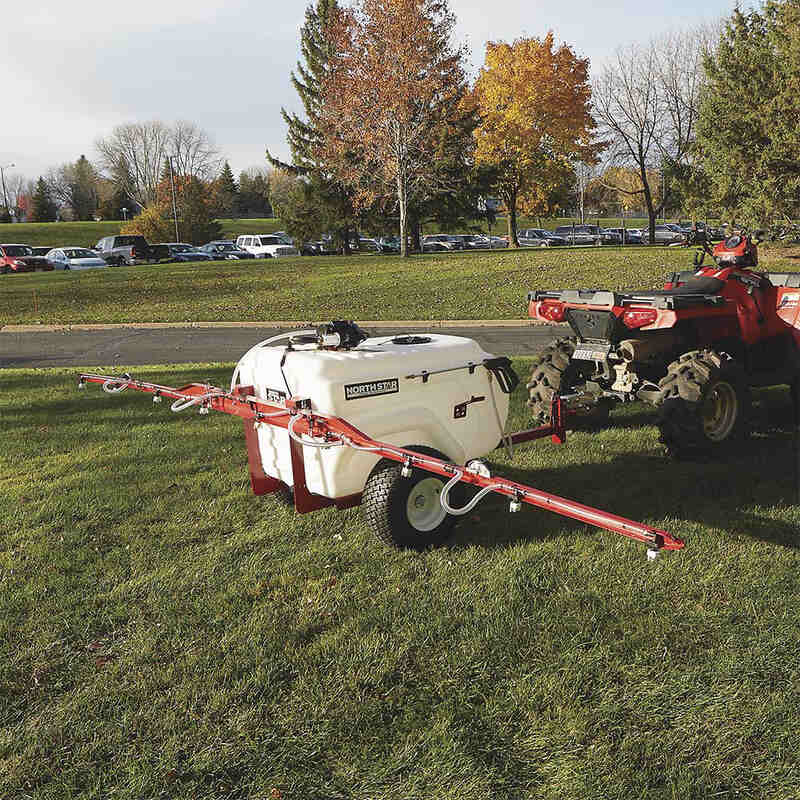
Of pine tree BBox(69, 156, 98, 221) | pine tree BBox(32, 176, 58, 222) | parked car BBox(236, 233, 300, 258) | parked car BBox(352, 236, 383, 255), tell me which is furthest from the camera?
pine tree BBox(69, 156, 98, 221)

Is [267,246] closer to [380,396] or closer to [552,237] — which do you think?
[552,237]

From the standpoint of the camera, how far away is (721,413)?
642cm

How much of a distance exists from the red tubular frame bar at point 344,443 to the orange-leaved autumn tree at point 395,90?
84.0ft

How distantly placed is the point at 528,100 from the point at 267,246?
73.2 ft

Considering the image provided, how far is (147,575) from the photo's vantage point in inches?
165

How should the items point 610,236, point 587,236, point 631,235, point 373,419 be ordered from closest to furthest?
point 373,419, point 587,236, point 610,236, point 631,235

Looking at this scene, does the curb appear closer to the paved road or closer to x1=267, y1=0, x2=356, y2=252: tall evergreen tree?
the paved road

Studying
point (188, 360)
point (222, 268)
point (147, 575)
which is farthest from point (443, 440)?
point (222, 268)

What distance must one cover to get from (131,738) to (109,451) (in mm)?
3961

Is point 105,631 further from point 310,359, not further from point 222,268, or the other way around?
point 222,268

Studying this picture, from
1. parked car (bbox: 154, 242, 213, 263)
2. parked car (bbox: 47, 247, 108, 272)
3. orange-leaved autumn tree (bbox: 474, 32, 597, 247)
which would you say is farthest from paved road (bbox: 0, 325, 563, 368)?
parked car (bbox: 154, 242, 213, 263)

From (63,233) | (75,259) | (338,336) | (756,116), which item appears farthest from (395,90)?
(63,233)

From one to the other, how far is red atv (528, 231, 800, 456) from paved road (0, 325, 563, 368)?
5.45m

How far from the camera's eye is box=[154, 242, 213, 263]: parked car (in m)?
45.0
